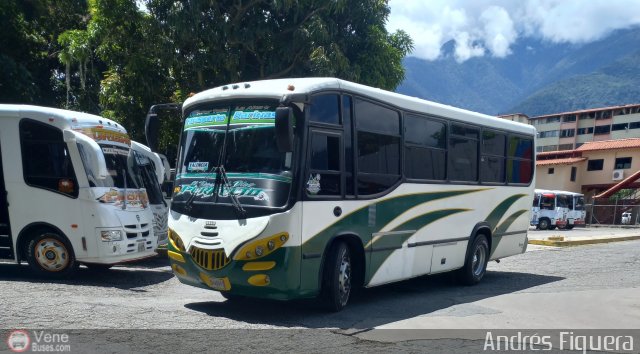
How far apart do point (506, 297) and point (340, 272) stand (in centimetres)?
340

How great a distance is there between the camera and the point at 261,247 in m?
6.96

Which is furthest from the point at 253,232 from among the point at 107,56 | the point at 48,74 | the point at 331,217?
the point at 48,74

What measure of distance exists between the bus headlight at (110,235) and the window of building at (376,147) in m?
4.30

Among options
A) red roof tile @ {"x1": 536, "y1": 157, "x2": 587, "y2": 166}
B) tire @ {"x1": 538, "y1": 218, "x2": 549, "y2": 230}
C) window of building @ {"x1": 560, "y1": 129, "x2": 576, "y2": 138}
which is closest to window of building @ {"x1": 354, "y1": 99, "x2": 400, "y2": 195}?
tire @ {"x1": 538, "y1": 218, "x2": 549, "y2": 230}

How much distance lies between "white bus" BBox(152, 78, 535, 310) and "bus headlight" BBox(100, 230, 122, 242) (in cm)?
218

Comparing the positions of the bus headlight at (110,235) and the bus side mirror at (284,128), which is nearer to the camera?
the bus side mirror at (284,128)

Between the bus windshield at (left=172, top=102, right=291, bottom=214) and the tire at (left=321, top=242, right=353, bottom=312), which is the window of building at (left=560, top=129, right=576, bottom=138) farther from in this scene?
the bus windshield at (left=172, top=102, right=291, bottom=214)

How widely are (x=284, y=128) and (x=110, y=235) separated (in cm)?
448

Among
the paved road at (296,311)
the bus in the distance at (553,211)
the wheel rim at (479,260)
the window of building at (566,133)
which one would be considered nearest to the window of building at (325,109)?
the paved road at (296,311)

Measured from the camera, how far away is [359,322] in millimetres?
7250

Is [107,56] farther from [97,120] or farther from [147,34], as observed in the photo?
[97,120]

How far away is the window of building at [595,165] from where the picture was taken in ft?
177

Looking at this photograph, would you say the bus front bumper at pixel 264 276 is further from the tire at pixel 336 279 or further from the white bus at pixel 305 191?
the tire at pixel 336 279

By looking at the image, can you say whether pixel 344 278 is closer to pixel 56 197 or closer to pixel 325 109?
pixel 325 109
